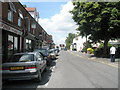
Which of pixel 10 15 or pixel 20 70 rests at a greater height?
pixel 10 15

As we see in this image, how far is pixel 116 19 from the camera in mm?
17359

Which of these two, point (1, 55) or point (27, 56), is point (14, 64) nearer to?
point (27, 56)

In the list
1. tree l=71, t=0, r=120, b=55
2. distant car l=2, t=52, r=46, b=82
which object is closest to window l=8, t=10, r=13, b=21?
distant car l=2, t=52, r=46, b=82

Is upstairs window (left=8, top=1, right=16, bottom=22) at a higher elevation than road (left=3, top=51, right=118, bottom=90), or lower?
higher

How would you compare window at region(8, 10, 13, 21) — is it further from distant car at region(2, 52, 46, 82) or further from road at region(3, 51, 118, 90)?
distant car at region(2, 52, 46, 82)

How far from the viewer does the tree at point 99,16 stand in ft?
57.3

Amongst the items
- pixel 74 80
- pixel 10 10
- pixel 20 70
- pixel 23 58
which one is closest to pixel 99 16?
pixel 10 10

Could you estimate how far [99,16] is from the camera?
17.9 m

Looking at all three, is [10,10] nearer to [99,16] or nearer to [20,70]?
[20,70]

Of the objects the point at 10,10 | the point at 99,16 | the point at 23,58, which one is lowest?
the point at 23,58

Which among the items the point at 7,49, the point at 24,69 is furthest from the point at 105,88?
the point at 7,49

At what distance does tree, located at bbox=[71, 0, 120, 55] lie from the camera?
57.3 ft

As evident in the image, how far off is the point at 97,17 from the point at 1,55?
12.2m

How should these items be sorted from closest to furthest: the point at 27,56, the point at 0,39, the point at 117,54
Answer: the point at 27,56 < the point at 0,39 < the point at 117,54
